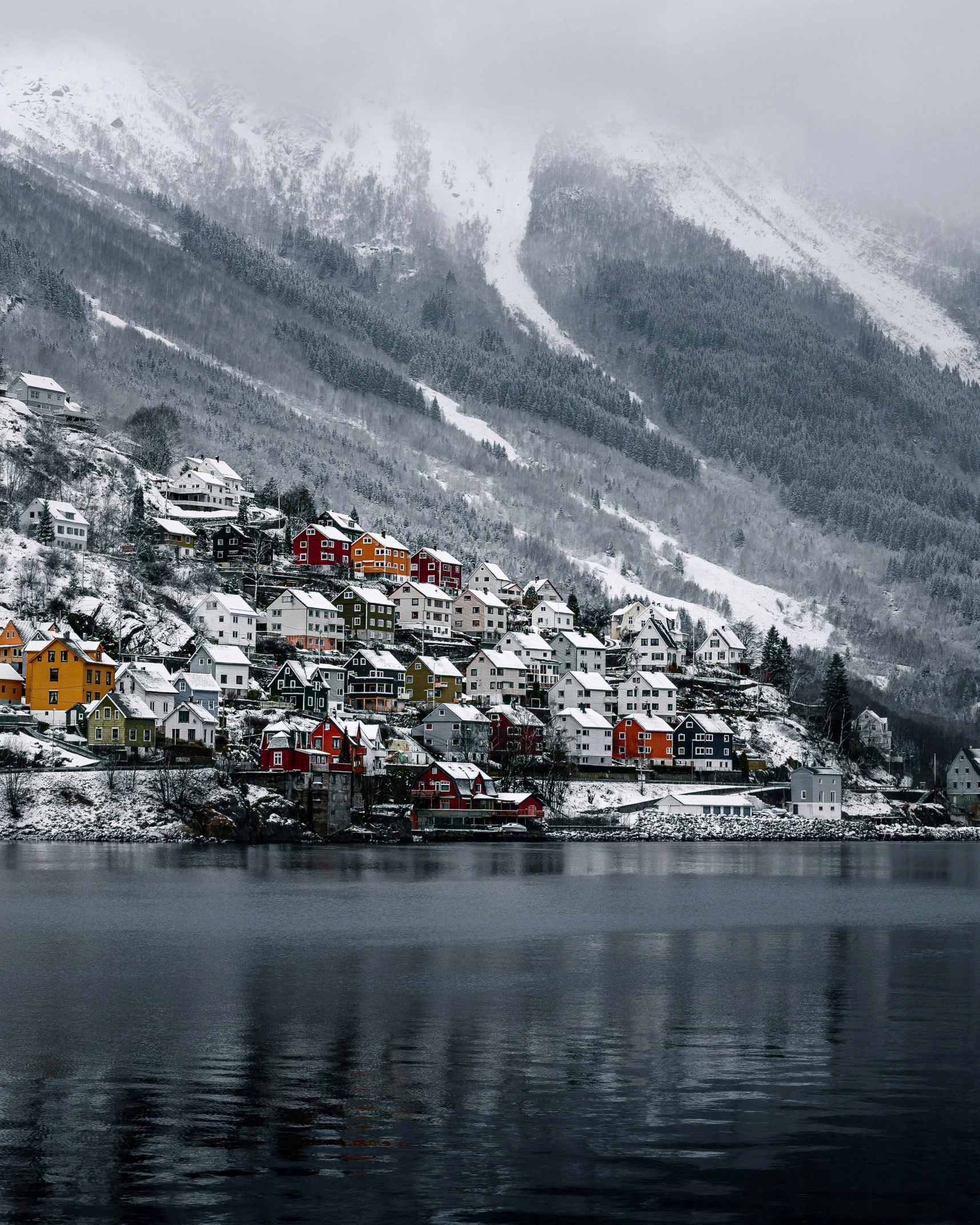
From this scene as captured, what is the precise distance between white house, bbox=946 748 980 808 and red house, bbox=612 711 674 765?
3890cm

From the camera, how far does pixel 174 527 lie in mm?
178125

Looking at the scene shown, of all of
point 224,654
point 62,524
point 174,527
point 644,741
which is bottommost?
point 644,741

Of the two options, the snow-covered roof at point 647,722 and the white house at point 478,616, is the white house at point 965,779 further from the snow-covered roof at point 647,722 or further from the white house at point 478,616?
the white house at point 478,616

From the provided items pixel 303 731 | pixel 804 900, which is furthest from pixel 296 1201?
pixel 303 731

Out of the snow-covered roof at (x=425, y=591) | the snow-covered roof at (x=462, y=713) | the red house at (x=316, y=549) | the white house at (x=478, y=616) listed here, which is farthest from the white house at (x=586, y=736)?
the red house at (x=316, y=549)

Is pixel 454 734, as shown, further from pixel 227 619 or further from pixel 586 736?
pixel 227 619

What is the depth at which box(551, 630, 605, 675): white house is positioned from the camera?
18525 cm

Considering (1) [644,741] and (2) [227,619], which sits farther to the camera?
(1) [644,741]

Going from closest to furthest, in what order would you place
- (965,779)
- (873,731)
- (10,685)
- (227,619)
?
1. (10,685)
2. (227,619)
3. (965,779)
4. (873,731)

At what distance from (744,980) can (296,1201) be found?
25790 mm

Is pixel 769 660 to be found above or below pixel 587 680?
above

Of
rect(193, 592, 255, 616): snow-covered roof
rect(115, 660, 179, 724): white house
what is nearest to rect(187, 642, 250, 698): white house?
rect(193, 592, 255, 616): snow-covered roof

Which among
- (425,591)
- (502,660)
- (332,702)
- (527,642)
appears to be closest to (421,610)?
(425,591)

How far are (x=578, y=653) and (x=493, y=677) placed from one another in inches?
954
